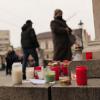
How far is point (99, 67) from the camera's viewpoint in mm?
5129

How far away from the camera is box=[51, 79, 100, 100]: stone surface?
429 centimetres

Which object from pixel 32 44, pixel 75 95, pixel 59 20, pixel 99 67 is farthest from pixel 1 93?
pixel 32 44

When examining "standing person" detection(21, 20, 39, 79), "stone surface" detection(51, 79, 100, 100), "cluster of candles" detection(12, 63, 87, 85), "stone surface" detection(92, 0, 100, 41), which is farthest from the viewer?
"standing person" detection(21, 20, 39, 79)

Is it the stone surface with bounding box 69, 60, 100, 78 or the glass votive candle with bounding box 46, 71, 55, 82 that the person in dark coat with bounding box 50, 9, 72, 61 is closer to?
the stone surface with bounding box 69, 60, 100, 78

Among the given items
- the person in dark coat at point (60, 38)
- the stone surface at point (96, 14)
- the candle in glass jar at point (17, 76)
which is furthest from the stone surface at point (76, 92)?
the person in dark coat at point (60, 38)

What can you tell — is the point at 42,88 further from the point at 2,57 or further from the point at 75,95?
the point at 2,57

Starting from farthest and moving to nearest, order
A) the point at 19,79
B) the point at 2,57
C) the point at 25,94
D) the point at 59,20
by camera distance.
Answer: the point at 2,57 → the point at 59,20 → the point at 19,79 → the point at 25,94

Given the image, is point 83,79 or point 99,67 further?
point 99,67

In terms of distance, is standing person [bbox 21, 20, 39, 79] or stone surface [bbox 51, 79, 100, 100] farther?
standing person [bbox 21, 20, 39, 79]

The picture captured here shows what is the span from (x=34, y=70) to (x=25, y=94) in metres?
0.80

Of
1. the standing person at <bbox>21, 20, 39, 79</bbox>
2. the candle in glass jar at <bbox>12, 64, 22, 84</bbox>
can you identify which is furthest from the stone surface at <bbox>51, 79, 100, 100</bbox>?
the standing person at <bbox>21, 20, 39, 79</bbox>

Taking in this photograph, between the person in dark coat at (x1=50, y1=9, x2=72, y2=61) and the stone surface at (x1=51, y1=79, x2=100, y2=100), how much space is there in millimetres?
3355

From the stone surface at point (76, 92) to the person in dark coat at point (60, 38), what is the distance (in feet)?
11.0

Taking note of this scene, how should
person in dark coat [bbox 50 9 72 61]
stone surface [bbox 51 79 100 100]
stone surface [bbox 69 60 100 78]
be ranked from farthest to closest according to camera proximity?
1. person in dark coat [bbox 50 9 72 61]
2. stone surface [bbox 69 60 100 78]
3. stone surface [bbox 51 79 100 100]
